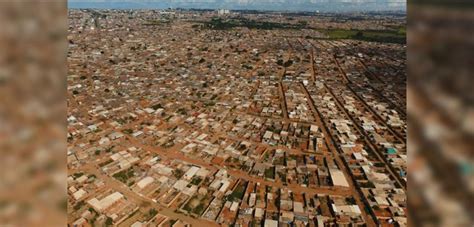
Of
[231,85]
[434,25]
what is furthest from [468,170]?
[231,85]

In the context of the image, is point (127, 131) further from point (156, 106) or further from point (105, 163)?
point (156, 106)

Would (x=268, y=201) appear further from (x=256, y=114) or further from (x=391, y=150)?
(x=256, y=114)

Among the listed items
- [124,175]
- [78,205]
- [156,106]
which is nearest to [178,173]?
[124,175]

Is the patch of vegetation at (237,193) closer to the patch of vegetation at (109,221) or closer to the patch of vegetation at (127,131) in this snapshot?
the patch of vegetation at (109,221)

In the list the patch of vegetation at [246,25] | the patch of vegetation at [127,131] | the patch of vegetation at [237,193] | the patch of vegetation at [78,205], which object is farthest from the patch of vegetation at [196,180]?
the patch of vegetation at [246,25]

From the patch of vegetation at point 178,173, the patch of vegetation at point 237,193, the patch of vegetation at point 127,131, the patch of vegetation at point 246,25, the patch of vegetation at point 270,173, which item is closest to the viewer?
the patch of vegetation at point 237,193

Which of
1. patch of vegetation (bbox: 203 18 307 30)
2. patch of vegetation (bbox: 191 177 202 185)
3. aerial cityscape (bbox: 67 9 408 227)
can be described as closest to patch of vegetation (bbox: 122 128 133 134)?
aerial cityscape (bbox: 67 9 408 227)

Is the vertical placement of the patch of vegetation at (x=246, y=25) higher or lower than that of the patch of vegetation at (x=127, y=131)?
higher

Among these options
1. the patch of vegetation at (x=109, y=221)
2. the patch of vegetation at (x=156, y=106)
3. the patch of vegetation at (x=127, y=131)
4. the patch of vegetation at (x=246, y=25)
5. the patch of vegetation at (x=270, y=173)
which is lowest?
the patch of vegetation at (x=109, y=221)
